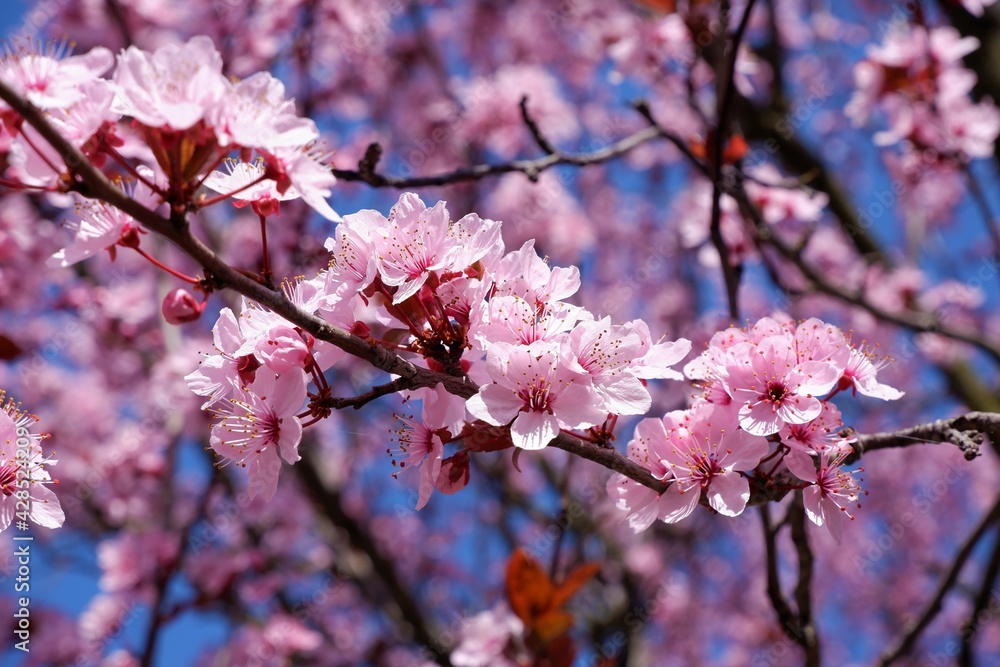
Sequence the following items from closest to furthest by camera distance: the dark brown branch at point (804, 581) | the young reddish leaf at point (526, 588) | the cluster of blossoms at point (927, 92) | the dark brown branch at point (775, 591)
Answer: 1. the dark brown branch at point (804, 581)
2. the dark brown branch at point (775, 591)
3. the young reddish leaf at point (526, 588)
4. the cluster of blossoms at point (927, 92)

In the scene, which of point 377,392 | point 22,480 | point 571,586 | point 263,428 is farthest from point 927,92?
point 22,480

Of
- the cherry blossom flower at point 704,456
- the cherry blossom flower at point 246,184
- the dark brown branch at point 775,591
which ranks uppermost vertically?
the cherry blossom flower at point 246,184

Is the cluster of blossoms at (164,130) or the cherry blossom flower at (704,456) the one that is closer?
the cluster of blossoms at (164,130)

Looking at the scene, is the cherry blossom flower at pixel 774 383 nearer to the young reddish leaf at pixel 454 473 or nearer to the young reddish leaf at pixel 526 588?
the young reddish leaf at pixel 454 473

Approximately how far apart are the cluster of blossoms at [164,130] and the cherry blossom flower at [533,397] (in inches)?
17.9

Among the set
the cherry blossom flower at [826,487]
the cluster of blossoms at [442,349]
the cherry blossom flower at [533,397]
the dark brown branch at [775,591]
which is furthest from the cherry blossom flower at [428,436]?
the dark brown branch at [775,591]

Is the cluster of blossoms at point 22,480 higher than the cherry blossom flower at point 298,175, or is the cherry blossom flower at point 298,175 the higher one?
the cherry blossom flower at point 298,175

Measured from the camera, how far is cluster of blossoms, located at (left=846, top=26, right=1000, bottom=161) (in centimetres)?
321

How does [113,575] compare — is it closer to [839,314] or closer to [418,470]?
[418,470]

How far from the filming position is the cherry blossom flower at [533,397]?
4.03 feet

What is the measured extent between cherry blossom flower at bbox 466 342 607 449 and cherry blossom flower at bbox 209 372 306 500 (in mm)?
324

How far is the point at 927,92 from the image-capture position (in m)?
3.24

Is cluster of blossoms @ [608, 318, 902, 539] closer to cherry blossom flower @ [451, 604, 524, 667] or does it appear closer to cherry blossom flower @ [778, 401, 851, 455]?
cherry blossom flower @ [778, 401, 851, 455]

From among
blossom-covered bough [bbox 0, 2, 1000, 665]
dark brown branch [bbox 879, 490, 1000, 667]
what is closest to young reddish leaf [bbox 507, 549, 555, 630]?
blossom-covered bough [bbox 0, 2, 1000, 665]
